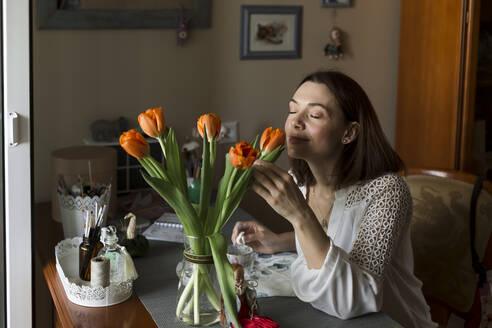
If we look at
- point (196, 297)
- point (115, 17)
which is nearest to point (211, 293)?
point (196, 297)

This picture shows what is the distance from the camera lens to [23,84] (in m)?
1.50

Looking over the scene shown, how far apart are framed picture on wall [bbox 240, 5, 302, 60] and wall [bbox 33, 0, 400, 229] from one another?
28 millimetres

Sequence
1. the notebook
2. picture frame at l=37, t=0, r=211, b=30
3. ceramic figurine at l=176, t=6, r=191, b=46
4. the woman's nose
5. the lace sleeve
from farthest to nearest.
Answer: ceramic figurine at l=176, t=6, r=191, b=46 < picture frame at l=37, t=0, r=211, b=30 < the notebook < the woman's nose < the lace sleeve

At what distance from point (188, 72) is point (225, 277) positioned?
128 cm

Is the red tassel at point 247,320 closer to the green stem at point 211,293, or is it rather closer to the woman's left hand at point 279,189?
the green stem at point 211,293

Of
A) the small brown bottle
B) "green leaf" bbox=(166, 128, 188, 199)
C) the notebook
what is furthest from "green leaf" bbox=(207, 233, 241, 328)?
the notebook

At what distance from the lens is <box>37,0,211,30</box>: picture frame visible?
6.84 feet

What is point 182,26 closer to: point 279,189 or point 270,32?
point 270,32

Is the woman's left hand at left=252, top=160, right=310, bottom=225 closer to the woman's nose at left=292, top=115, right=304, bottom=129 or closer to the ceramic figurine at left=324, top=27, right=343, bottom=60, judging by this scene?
the woman's nose at left=292, top=115, right=304, bottom=129

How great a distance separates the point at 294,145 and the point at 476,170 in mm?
1403

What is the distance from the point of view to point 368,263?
1.38 m

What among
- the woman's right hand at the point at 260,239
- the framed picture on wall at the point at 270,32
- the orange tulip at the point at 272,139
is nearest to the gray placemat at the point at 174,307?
the woman's right hand at the point at 260,239

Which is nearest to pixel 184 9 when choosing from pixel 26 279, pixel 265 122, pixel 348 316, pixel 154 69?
pixel 154 69

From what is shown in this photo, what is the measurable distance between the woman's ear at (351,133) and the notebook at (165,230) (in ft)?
1.93
